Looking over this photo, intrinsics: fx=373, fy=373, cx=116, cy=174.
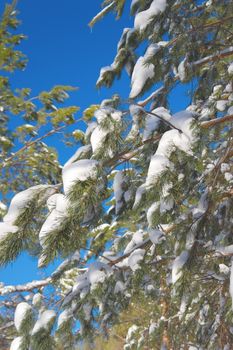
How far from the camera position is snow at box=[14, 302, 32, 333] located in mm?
2514

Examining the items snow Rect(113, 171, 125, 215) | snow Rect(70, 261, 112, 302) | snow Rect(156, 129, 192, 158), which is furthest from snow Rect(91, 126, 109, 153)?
snow Rect(70, 261, 112, 302)

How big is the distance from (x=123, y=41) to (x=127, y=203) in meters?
1.66

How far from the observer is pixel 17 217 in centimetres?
163

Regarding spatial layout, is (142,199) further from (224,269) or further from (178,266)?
(224,269)

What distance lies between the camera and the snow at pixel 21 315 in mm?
2514

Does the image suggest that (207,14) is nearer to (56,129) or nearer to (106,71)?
(106,71)

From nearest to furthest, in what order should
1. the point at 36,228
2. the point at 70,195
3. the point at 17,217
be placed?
1. the point at 70,195
2. the point at 17,217
3. the point at 36,228

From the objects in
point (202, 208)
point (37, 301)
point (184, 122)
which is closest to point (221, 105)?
point (202, 208)

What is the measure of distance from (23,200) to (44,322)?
115 centimetres

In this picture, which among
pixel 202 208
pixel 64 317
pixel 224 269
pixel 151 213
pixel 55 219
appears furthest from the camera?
pixel 224 269

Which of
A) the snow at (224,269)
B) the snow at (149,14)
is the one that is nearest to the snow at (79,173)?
the snow at (149,14)

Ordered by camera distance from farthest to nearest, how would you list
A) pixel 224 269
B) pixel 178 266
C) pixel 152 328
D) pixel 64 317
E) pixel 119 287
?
pixel 152 328
pixel 224 269
pixel 119 287
pixel 64 317
pixel 178 266

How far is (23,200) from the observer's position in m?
1.69

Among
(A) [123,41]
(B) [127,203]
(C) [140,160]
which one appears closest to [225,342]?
(B) [127,203]
